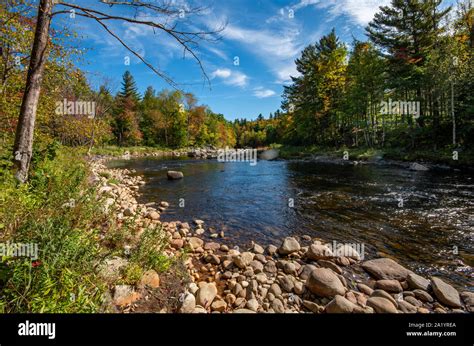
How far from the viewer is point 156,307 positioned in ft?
8.34

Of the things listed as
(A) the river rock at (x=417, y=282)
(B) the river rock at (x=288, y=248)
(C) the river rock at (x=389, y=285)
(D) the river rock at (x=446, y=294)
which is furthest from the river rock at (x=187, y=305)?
(D) the river rock at (x=446, y=294)

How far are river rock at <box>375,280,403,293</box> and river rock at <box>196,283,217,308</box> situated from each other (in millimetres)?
2768

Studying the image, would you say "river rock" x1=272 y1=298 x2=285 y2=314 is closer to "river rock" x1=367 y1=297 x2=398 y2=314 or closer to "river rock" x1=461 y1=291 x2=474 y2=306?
"river rock" x1=367 y1=297 x2=398 y2=314

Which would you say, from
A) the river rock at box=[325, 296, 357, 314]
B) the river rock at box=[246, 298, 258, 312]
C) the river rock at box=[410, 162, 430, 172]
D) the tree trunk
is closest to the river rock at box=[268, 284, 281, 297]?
the river rock at box=[246, 298, 258, 312]

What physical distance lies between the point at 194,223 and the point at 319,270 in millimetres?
4001

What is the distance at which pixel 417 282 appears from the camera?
11.2ft

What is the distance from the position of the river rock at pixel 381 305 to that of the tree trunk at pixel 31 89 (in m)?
6.22

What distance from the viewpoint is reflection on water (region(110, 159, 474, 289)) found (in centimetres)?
461

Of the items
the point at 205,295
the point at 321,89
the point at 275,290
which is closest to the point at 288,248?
the point at 275,290

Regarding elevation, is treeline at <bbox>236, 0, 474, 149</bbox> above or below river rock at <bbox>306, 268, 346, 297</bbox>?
above

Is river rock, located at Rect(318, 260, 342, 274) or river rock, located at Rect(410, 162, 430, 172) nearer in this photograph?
river rock, located at Rect(318, 260, 342, 274)
